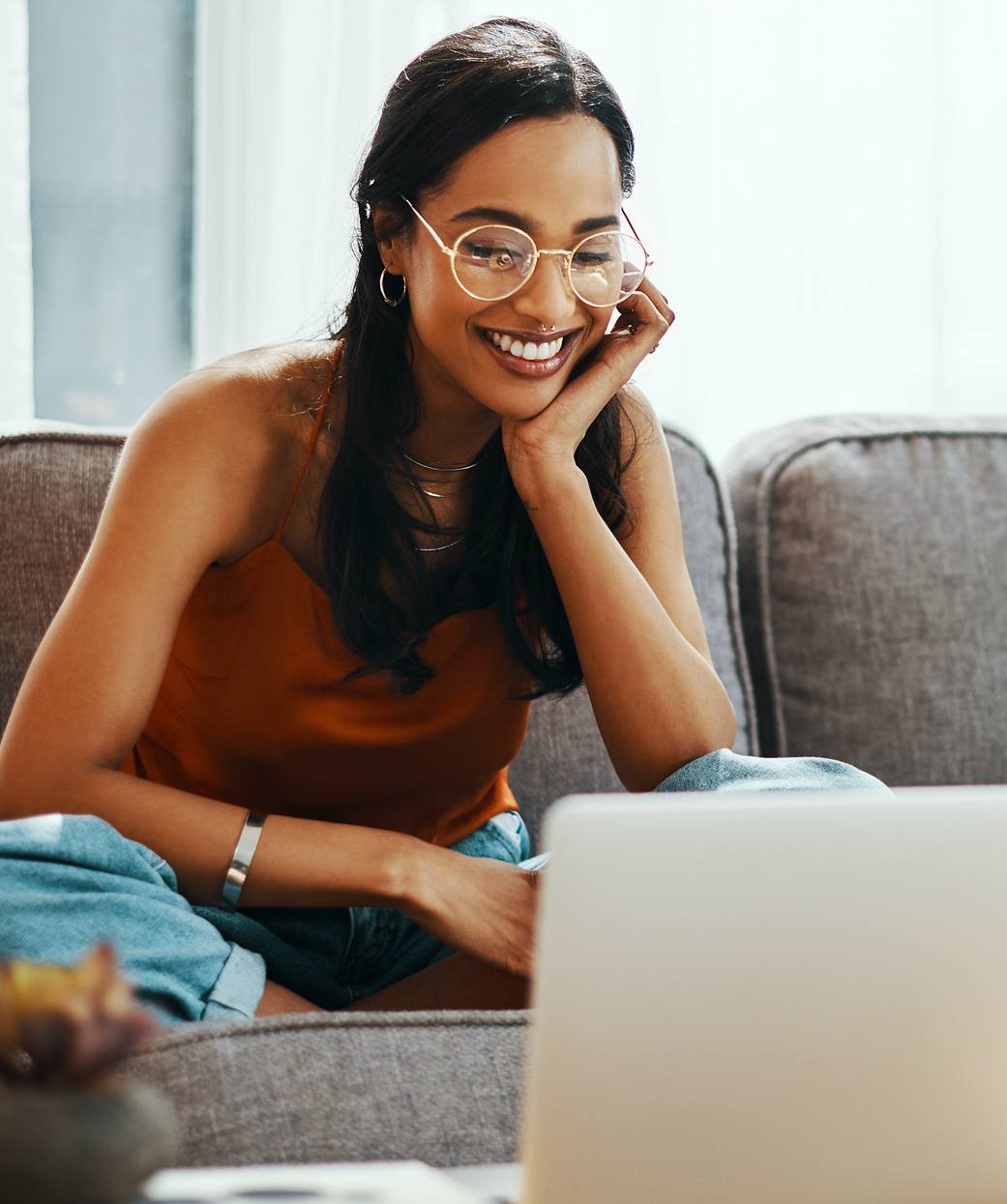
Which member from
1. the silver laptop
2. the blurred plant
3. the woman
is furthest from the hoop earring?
the blurred plant

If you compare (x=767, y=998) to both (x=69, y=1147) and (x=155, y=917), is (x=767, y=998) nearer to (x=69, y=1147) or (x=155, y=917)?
(x=69, y=1147)

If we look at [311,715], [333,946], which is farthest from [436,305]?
[333,946]

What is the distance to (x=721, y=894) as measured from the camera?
471mm

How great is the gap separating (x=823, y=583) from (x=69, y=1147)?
1.34 metres

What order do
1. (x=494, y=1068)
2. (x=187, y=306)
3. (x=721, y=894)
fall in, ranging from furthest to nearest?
(x=187, y=306) < (x=494, y=1068) < (x=721, y=894)

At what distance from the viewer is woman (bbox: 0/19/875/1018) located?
1.02m

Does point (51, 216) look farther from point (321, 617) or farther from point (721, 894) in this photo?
point (721, 894)

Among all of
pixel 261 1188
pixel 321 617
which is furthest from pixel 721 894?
pixel 321 617

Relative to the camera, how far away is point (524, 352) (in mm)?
1209

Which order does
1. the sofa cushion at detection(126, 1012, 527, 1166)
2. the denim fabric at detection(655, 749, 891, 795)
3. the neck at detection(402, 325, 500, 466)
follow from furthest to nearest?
the neck at detection(402, 325, 500, 466)
the denim fabric at detection(655, 749, 891, 795)
the sofa cushion at detection(126, 1012, 527, 1166)

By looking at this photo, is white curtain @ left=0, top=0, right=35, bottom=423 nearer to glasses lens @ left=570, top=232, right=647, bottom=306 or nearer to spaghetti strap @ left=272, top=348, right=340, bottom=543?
spaghetti strap @ left=272, top=348, right=340, bottom=543

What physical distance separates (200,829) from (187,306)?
1.63 meters

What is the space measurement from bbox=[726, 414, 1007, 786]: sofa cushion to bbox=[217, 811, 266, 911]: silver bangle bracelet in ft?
2.67

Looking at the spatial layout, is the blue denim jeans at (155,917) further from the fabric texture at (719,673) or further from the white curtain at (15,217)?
the white curtain at (15,217)
